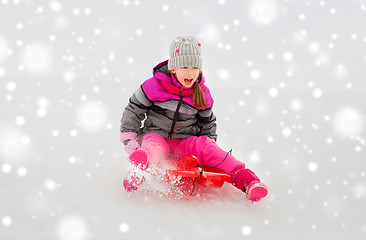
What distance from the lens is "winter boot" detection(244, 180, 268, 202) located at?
191cm

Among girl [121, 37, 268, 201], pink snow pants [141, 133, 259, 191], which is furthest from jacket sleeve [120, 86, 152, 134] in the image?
pink snow pants [141, 133, 259, 191]

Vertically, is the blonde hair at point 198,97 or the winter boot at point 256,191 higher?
the blonde hair at point 198,97

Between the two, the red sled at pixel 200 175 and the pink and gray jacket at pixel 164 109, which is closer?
the red sled at pixel 200 175

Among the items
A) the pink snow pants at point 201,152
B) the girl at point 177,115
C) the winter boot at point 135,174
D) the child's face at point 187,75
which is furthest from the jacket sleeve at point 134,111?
the winter boot at point 135,174

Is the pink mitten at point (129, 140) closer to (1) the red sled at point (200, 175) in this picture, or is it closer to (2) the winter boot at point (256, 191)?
(1) the red sled at point (200, 175)

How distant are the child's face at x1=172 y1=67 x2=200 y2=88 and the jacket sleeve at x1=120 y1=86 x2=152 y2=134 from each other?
24 centimetres

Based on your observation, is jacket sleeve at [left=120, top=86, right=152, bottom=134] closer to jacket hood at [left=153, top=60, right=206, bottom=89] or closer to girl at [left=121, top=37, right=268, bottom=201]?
girl at [left=121, top=37, right=268, bottom=201]

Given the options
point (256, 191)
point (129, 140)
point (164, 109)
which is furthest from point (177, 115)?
point (256, 191)

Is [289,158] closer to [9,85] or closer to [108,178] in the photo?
[108,178]

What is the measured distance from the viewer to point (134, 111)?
2.35m

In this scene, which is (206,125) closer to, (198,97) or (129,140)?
(198,97)

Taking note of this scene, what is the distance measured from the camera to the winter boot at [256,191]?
191 cm

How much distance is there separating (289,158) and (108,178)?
116 cm

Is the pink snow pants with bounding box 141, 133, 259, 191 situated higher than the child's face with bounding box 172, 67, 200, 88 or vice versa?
the child's face with bounding box 172, 67, 200, 88
